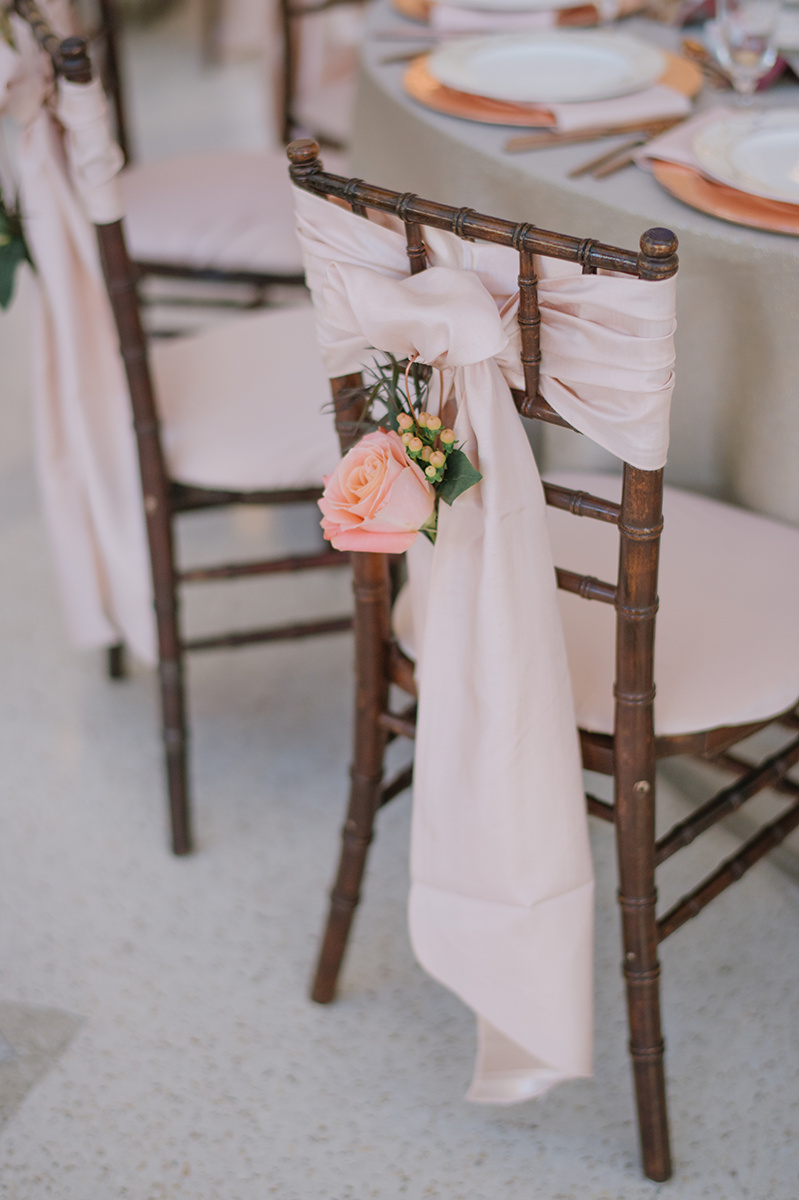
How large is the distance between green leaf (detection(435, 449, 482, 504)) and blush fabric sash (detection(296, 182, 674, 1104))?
0.02m

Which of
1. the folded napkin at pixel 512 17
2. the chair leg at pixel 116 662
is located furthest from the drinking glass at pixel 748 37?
the chair leg at pixel 116 662

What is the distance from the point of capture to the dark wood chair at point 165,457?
132 centimetres

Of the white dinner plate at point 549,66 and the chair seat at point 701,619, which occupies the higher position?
the white dinner plate at point 549,66

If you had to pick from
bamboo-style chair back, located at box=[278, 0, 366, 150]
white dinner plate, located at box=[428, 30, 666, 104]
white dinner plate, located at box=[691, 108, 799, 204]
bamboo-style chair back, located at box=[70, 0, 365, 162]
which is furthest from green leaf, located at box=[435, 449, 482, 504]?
bamboo-style chair back, located at box=[278, 0, 366, 150]

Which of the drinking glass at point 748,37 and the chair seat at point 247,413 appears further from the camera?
the chair seat at point 247,413

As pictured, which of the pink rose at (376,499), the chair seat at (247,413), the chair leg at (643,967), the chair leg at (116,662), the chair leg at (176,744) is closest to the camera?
the pink rose at (376,499)

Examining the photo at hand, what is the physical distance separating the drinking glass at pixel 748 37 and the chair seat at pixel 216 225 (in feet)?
2.68

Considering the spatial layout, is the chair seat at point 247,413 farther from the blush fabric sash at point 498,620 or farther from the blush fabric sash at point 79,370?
the blush fabric sash at point 498,620

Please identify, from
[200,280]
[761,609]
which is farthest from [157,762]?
[761,609]

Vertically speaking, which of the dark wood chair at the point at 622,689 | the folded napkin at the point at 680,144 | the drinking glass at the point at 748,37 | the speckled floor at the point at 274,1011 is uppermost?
the drinking glass at the point at 748,37

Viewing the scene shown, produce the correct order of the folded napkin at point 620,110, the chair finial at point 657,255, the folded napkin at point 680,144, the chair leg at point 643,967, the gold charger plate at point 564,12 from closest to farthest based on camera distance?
the chair finial at point 657,255 → the chair leg at point 643,967 → the folded napkin at point 680,144 → the folded napkin at point 620,110 → the gold charger plate at point 564,12

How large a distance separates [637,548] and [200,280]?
1326 millimetres

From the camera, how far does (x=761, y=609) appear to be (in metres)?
1.09

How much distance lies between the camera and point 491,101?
136 cm
